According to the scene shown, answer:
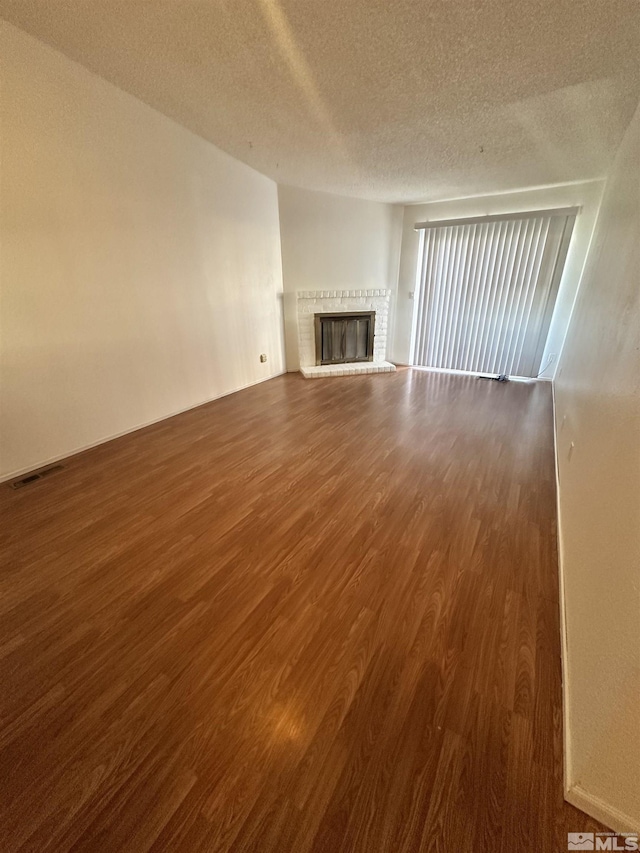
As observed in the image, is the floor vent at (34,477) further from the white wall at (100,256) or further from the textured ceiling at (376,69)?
the textured ceiling at (376,69)

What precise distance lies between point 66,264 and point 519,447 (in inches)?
154

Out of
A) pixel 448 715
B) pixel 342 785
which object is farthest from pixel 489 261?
pixel 342 785

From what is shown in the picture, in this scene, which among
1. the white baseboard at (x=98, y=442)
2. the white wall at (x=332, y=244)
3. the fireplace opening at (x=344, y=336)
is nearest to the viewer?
the white baseboard at (x=98, y=442)

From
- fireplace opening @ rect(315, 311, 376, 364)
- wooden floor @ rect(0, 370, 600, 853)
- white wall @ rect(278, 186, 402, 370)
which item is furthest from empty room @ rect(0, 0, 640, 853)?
fireplace opening @ rect(315, 311, 376, 364)

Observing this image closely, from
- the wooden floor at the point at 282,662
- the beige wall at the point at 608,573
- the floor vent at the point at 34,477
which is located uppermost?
the beige wall at the point at 608,573

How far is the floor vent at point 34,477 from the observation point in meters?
2.29

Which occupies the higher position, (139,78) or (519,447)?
(139,78)

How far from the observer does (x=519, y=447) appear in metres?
2.84

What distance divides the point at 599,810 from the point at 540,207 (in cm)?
552

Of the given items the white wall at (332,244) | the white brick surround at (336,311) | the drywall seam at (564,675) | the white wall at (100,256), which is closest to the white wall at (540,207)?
the white wall at (332,244)

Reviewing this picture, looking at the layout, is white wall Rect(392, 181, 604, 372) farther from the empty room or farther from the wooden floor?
the wooden floor

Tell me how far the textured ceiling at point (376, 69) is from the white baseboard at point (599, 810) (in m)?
3.06

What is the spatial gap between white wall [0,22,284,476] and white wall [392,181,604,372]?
255cm

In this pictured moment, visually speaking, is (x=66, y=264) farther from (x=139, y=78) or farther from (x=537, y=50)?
(x=537, y=50)
